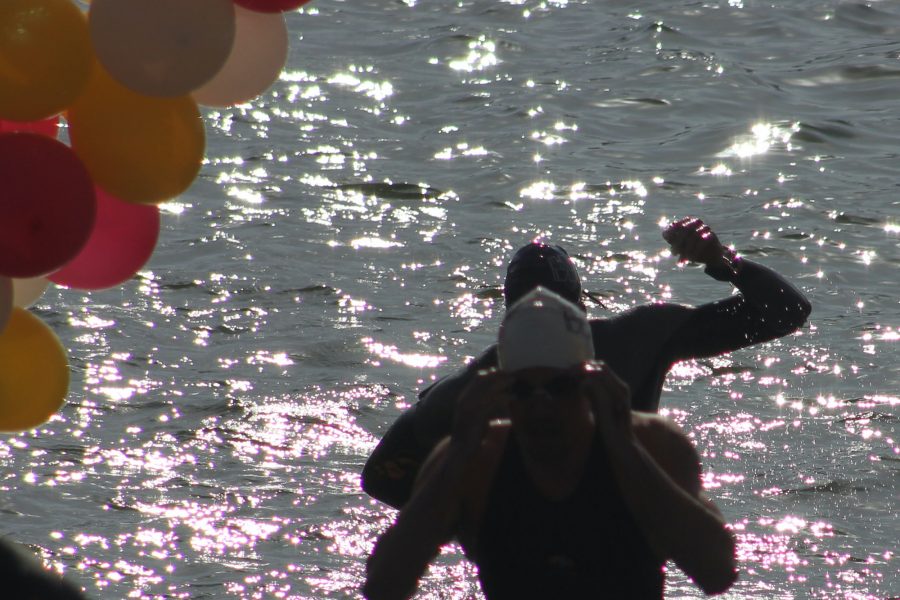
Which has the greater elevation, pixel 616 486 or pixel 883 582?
pixel 616 486

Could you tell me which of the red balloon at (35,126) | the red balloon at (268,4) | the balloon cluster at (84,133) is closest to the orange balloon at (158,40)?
the balloon cluster at (84,133)

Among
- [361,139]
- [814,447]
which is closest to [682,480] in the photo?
[814,447]

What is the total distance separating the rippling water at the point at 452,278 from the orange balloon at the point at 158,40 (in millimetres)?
3026

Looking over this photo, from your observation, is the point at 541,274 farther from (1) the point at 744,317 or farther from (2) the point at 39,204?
(2) the point at 39,204

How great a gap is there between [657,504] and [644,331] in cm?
135

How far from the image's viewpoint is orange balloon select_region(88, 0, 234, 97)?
3592 millimetres

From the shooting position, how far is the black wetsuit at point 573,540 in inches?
131

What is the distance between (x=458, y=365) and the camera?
28.3 feet

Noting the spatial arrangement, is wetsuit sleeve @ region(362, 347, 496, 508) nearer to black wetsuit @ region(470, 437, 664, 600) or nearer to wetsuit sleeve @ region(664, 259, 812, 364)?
wetsuit sleeve @ region(664, 259, 812, 364)

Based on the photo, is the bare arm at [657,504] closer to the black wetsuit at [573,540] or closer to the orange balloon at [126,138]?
the black wetsuit at [573,540]

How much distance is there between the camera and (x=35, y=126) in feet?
12.8

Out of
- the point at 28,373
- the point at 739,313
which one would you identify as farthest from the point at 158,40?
the point at 739,313

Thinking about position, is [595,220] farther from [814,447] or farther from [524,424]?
[524,424]

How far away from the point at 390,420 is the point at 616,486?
15.4 ft
